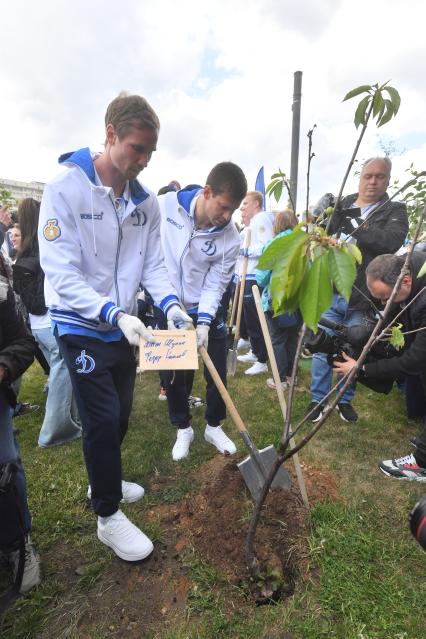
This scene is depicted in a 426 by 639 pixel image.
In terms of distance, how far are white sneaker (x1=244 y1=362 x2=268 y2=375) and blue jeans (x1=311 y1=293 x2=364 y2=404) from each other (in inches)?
52.2

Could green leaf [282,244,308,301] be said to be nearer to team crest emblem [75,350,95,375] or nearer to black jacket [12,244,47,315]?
team crest emblem [75,350,95,375]

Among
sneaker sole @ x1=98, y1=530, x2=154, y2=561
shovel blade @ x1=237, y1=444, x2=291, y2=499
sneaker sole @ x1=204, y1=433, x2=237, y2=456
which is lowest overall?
sneaker sole @ x1=98, y1=530, x2=154, y2=561

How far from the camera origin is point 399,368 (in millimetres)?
2648

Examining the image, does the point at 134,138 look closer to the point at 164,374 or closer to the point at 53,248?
the point at 53,248

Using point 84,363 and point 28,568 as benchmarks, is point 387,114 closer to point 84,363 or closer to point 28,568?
point 84,363

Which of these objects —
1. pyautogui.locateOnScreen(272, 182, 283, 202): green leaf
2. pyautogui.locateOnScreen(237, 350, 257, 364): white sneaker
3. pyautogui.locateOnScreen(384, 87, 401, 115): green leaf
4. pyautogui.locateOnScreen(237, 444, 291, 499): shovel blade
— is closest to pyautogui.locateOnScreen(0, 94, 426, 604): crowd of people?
pyautogui.locateOnScreen(272, 182, 283, 202): green leaf

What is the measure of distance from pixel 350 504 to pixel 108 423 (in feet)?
5.48

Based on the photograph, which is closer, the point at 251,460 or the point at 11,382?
the point at 11,382

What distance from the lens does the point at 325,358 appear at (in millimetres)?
3477

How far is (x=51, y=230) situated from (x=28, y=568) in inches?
69.0

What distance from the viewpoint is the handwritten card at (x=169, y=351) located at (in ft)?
6.31

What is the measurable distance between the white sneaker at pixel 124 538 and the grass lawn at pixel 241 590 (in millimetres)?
89

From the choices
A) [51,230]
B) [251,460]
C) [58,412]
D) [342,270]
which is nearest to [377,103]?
[342,270]

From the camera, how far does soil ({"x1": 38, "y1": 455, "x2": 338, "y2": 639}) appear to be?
1754mm
